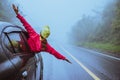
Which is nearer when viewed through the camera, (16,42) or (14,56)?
(14,56)

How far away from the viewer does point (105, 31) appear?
52.5m

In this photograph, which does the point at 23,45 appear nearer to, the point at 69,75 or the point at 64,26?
the point at 69,75

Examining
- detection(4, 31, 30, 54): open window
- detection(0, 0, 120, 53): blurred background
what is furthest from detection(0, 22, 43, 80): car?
detection(0, 0, 120, 53): blurred background

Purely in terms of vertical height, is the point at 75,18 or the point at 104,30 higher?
the point at 104,30

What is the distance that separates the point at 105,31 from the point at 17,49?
47.1 meters

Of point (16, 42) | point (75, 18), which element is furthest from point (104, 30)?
point (75, 18)

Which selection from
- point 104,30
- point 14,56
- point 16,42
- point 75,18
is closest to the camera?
point 14,56

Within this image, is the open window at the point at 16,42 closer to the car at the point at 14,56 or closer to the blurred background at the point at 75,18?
the car at the point at 14,56

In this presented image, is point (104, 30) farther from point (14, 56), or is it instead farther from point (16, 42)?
point (14, 56)

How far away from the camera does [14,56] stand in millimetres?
5371

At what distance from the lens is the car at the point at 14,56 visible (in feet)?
15.5

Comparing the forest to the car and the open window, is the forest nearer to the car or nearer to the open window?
the open window

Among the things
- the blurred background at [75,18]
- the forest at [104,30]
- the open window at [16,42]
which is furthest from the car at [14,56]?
the blurred background at [75,18]

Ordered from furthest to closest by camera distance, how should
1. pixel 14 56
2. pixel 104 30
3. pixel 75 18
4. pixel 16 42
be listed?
pixel 75 18, pixel 104 30, pixel 16 42, pixel 14 56
